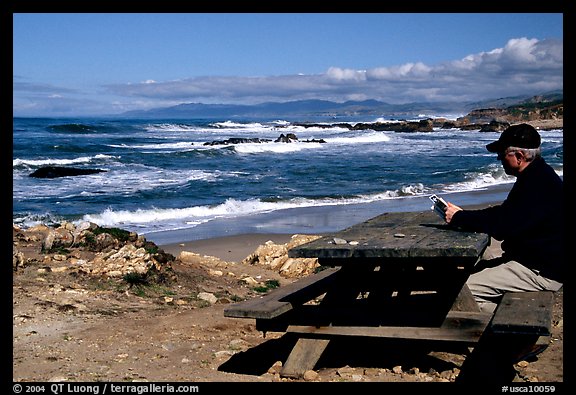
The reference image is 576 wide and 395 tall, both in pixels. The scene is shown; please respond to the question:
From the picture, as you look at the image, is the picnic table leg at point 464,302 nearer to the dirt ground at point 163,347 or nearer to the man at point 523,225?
the man at point 523,225

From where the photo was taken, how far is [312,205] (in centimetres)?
1761

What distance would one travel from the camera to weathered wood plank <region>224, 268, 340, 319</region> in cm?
479

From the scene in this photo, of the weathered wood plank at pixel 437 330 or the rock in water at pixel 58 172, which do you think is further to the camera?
the rock in water at pixel 58 172

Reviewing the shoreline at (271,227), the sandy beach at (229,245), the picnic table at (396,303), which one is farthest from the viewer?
the shoreline at (271,227)

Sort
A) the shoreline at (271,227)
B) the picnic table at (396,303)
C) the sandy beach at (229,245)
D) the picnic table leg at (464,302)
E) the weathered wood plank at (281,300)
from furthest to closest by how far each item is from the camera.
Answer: the shoreline at (271,227), the sandy beach at (229,245), the picnic table leg at (464,302), the weathered wood plank at (281,300), the picnic table at (396,303)

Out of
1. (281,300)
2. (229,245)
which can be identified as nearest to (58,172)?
(229,245)

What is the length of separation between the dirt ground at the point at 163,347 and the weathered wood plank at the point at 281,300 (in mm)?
464

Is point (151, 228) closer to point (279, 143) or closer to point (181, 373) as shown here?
point (181, 373)

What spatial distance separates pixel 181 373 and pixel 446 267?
6.48 ft

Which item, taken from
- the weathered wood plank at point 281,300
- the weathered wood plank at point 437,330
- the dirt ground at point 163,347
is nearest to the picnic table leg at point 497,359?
the weathered wood plank at point 437,330

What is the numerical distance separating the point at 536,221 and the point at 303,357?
1811 millimetres

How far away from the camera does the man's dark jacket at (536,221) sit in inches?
184

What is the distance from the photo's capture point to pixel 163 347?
554 cm
